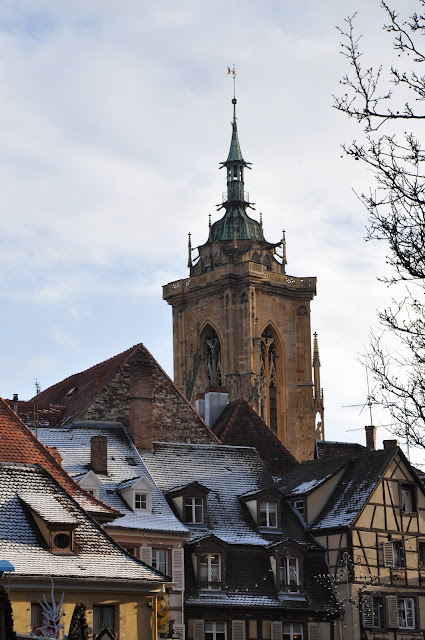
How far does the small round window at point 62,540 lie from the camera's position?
31875 mm

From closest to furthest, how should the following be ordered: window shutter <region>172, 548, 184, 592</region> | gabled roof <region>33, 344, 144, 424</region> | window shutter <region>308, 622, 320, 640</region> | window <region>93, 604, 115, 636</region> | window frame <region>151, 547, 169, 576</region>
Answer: window <region>93, 604, 115, 636</region>
window frame <region>151, 547, 169, 576</region>
window shutter <region>172, 548, 184, 592</region>
window shutter <region>308, 622, 320, 640</region>
gabled roof <region>33, 344, 144, 424</region>

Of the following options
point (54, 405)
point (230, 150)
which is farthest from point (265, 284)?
point (54, 405)

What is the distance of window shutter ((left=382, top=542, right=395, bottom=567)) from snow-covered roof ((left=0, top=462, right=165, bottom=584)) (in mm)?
13518

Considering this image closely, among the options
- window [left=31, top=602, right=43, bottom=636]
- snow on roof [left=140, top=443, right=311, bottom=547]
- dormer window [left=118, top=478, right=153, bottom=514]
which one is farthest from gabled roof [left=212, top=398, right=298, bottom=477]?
window [left=31, top=602, right=43, bottom=636]

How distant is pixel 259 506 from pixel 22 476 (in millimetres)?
12768

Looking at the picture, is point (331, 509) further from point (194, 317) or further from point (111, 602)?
point (194, 317)

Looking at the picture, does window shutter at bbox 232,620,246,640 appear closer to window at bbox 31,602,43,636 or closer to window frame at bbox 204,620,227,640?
window frame at bbox 204,620,227,640

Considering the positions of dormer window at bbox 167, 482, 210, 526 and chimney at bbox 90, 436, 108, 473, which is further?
dormer window at bbox 167, 482, 210, 526

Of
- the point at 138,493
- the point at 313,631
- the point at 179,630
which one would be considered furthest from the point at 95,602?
the point at 313,631

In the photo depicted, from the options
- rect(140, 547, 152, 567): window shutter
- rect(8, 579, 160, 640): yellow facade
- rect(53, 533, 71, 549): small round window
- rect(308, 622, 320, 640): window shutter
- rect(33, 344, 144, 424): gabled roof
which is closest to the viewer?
rect(8, 579, 160, 640): yellow facade

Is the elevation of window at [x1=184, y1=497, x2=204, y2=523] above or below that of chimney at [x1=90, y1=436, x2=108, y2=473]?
below

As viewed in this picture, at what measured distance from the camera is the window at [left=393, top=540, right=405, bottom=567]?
45.3m

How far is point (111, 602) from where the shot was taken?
106ft

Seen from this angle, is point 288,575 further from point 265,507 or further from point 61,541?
point 61,541
